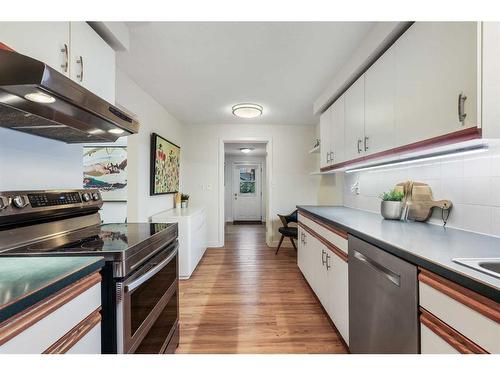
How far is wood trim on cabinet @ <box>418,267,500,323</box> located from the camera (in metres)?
0.64

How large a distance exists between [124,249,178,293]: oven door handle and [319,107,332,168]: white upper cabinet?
2.10m

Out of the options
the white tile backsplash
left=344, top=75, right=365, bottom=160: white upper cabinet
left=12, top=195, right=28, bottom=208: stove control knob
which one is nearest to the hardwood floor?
the white tile backsplash

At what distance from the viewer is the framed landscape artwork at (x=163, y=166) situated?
303 cm

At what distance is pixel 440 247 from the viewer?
1.04 m

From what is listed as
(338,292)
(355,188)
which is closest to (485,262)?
(338,292)

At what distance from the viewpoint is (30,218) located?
3.67ft

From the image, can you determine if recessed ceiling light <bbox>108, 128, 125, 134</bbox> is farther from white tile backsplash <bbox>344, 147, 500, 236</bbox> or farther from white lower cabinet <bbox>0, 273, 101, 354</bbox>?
white tile backsplash <bbox>344, 147, 500, 236</bbox>

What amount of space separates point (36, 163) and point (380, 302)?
1.93 metres

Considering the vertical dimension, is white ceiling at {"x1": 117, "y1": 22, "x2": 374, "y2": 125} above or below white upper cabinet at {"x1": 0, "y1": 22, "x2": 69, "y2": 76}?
above

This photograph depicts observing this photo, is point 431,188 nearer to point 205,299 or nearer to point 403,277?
point 403,277

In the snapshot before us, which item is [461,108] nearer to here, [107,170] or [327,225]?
[327,225]

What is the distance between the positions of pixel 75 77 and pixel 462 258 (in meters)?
1.93

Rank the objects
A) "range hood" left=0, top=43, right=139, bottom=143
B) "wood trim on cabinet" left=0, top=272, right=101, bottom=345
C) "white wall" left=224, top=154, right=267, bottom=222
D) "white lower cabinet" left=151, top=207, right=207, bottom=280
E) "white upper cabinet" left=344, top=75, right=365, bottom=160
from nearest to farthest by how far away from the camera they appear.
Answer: "wood trim on cabinet" left=0, top=272, right=101, bottom=345, "range hood" left=0, top=43, right=139, bottom=143, "white upper cabinet" left=344, top=75, right=365, bottom=160, "white lower cabinet" left=151, top=207, right=207, bottom=280, "white wall" left=224, top=154, right=267, bottom=222

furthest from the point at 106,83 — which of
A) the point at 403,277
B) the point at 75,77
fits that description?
the point at 403,277
